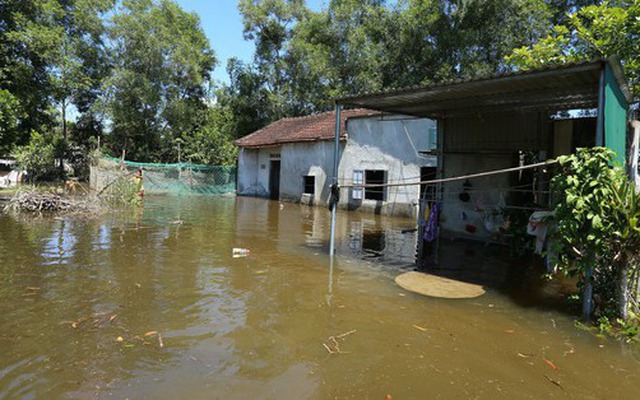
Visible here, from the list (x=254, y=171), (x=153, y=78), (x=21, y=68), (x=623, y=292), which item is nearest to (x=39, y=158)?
(x=153, y=78)

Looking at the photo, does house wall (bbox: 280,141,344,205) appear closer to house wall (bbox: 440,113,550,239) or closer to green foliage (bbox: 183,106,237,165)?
green foliage (bbox: 183,106,237,165)

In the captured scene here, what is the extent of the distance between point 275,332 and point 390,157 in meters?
13.4

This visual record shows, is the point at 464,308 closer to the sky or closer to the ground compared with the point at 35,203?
closer to the ground

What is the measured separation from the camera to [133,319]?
16.9 ft

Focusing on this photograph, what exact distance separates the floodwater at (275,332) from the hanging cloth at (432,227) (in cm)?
64

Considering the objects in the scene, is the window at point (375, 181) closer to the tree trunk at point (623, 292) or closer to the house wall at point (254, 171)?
the house wall at point (254, 171)

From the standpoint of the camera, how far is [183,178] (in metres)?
25.4

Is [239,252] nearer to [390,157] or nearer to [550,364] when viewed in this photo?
[550,364]

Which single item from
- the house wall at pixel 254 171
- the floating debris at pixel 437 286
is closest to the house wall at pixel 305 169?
the house wall at pixel 254 171

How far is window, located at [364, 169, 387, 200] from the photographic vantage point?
18.0m

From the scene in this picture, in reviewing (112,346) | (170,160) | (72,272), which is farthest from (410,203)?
(170,160)

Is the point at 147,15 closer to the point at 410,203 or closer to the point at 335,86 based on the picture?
the point at 335,86

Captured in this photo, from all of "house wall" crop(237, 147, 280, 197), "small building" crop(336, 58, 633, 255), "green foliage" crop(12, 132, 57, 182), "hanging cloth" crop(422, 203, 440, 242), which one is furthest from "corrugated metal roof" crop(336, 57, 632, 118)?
"green foliage" crop(12, 132, 57, 182)

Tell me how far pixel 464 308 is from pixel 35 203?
1344 cm
